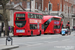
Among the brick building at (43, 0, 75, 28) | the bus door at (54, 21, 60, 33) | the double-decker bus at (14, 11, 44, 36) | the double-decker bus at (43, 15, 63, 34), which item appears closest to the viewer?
the double-decker bus at (14, 11, 44, 36)

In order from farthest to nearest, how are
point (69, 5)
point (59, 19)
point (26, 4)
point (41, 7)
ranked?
point (69, 5) < point (41, 7) < point (26, 4) < point (59, 19)

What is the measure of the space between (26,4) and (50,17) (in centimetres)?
2406

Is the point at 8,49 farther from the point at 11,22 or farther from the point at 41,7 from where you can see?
the point at 41,7

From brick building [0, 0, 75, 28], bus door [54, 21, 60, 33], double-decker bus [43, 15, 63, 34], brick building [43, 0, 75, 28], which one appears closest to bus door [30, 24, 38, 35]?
double-decker bus [43, 15, 63, 34]

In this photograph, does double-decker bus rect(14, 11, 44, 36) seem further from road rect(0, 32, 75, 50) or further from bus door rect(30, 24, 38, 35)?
road rect(0, 32, 75, 50)

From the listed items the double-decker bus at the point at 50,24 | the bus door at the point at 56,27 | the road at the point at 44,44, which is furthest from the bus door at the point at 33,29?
the road at the point at 44,44

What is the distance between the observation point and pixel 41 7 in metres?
77.3

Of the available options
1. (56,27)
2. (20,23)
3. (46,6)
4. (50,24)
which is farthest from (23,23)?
(46,6)

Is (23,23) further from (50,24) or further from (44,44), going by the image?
(44,44)

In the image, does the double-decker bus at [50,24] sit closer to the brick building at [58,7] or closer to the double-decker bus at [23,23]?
the double-decker bus at [23,23]

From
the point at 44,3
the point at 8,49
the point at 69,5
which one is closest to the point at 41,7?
the point at 44,3

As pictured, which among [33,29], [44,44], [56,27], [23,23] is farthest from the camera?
[56,27]

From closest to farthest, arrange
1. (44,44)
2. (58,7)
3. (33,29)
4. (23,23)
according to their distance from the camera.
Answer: (44,44) → (23,23) → (33,29) → (58,7)

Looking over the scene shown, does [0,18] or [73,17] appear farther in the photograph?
[73,17]
